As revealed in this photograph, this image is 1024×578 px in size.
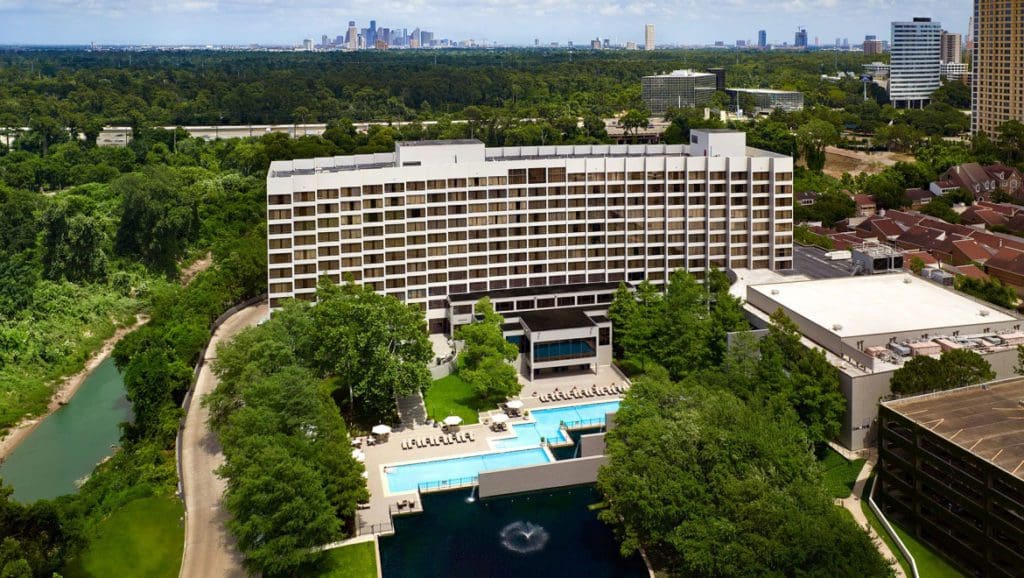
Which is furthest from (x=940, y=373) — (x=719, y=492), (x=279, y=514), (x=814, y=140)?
(x=814, y=140)

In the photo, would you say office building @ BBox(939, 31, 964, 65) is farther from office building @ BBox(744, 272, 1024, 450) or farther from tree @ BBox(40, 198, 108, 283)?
tree @ BBox(40, 198, 108, 283)

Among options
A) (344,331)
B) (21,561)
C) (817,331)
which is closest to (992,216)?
(817,331)

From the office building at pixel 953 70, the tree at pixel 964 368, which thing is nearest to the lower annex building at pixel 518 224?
the tree at pixel 964 368

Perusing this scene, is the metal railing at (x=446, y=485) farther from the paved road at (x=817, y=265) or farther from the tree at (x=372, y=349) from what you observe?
the paved road at (x=817, y=265)

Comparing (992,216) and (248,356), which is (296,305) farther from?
(992,216)

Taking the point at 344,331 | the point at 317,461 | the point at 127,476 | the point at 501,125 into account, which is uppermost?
the point at 501,125

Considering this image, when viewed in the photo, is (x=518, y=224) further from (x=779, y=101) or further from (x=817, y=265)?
(x=779, y=101)
